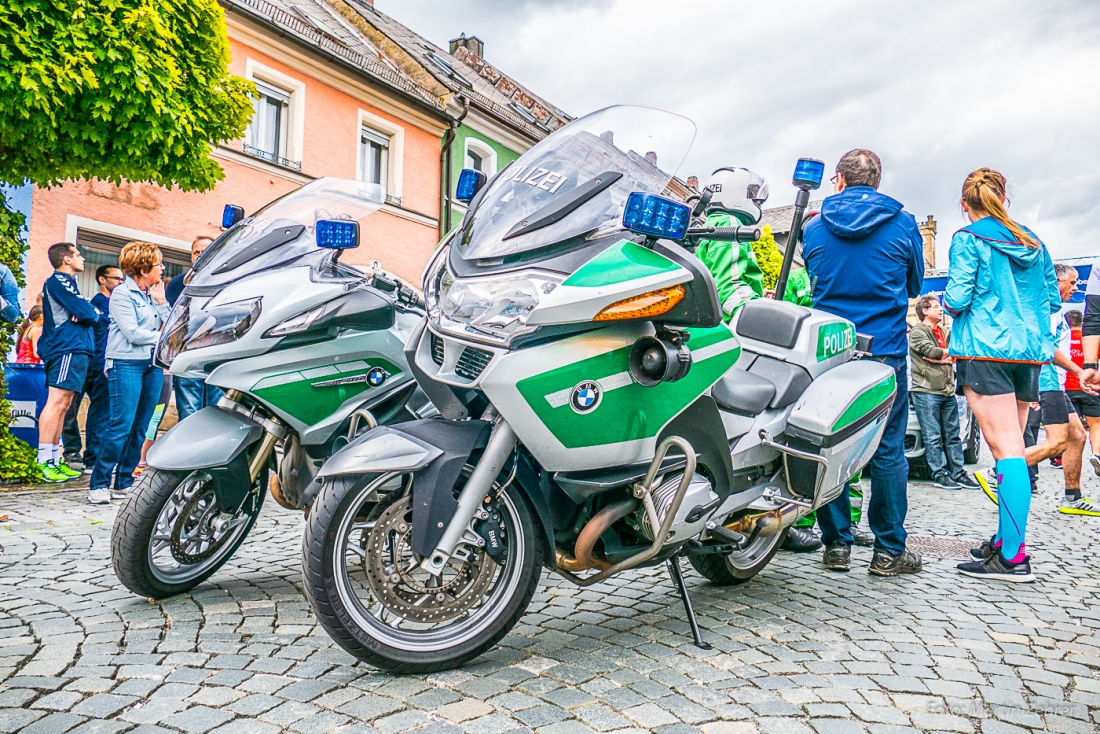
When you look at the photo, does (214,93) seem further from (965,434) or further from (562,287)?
(965,434)

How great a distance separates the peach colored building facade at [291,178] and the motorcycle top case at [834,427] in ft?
26.6

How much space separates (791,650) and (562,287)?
1520mm

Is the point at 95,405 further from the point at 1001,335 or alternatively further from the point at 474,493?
the point at 1001,335

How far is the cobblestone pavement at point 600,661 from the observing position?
2.22m

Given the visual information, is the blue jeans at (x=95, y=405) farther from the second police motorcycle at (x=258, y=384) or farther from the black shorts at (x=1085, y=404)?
the black shorts at (x=1085, y=404)

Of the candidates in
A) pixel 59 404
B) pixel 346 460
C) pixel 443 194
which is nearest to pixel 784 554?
pixel 346 460

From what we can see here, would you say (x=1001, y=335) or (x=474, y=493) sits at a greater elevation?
(x=1001, y=335)

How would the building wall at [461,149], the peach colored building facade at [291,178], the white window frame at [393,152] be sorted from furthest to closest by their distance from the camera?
the building wall at [461,149] → the white window frame at [393,152] → the peach colored building facade at [291,178]

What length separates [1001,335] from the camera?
411 centimetres

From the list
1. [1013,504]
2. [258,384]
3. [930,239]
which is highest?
[930,239]

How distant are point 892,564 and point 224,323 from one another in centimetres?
328

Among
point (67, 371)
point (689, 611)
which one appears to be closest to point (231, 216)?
point (689, 611)

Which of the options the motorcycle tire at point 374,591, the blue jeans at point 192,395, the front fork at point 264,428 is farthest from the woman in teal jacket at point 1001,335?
the blue jeans at point 192,395

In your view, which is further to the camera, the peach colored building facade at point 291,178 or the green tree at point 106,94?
the peach colored building facade at point 291,178
